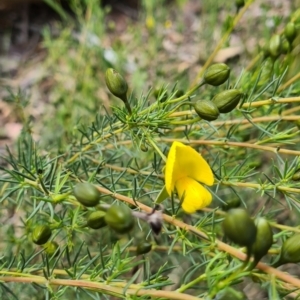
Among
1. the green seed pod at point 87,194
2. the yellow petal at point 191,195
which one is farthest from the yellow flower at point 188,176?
the green seed pod at point 87,194

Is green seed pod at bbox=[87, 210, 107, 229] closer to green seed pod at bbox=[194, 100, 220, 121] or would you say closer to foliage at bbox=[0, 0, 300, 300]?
foliage at bbox=[0, 0, 300, 300]

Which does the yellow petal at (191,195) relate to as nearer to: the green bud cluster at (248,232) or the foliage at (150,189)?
the foliage at (150,189)

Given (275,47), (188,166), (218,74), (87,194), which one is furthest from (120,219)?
(275,47)

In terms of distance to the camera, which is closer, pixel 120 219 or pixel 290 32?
pixel 120 219

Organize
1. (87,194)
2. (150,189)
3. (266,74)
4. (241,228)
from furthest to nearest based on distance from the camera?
(266,74)
(150,189)
(87,194)
(241,228)

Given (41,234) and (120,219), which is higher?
(120,219)

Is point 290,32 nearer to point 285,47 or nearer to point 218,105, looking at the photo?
point 285,47
